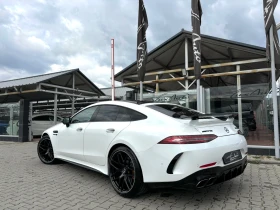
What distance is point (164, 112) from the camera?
12.0 feet

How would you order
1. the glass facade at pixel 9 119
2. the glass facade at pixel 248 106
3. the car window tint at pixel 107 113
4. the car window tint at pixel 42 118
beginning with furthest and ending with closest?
the car window tint at pixel 42 118, the glass facade at pixel 9 119, the glass facade at pixel 248 106, the car window tint at pixel 107 113

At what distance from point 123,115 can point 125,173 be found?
3.10ft

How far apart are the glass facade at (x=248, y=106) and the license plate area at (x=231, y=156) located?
3.47 m

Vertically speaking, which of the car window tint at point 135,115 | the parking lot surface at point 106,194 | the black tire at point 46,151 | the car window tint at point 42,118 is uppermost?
the car window tint at point 135,115

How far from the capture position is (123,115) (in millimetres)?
4043

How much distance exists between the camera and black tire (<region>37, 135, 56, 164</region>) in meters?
5.93

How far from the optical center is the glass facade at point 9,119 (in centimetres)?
1173

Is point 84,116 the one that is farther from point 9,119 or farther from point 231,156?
point 9,119

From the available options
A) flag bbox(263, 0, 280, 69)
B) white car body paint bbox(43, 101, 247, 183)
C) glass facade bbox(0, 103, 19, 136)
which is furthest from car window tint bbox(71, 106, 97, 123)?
glass facade bbox(0, 103, 19, 136)

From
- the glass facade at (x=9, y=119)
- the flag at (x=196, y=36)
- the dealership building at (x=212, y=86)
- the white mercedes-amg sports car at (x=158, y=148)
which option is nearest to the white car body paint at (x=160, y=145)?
the white mercedes-amg sports car at (x=158, y=148)

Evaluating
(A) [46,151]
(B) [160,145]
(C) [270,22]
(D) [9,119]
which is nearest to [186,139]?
(B) [160,145]

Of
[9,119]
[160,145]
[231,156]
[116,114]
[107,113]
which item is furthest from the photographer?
[9,119]

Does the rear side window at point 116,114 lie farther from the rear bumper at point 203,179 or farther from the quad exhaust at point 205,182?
the quad exhaust at point 205,182

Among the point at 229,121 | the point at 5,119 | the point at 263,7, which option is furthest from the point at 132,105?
the point at 5,119
